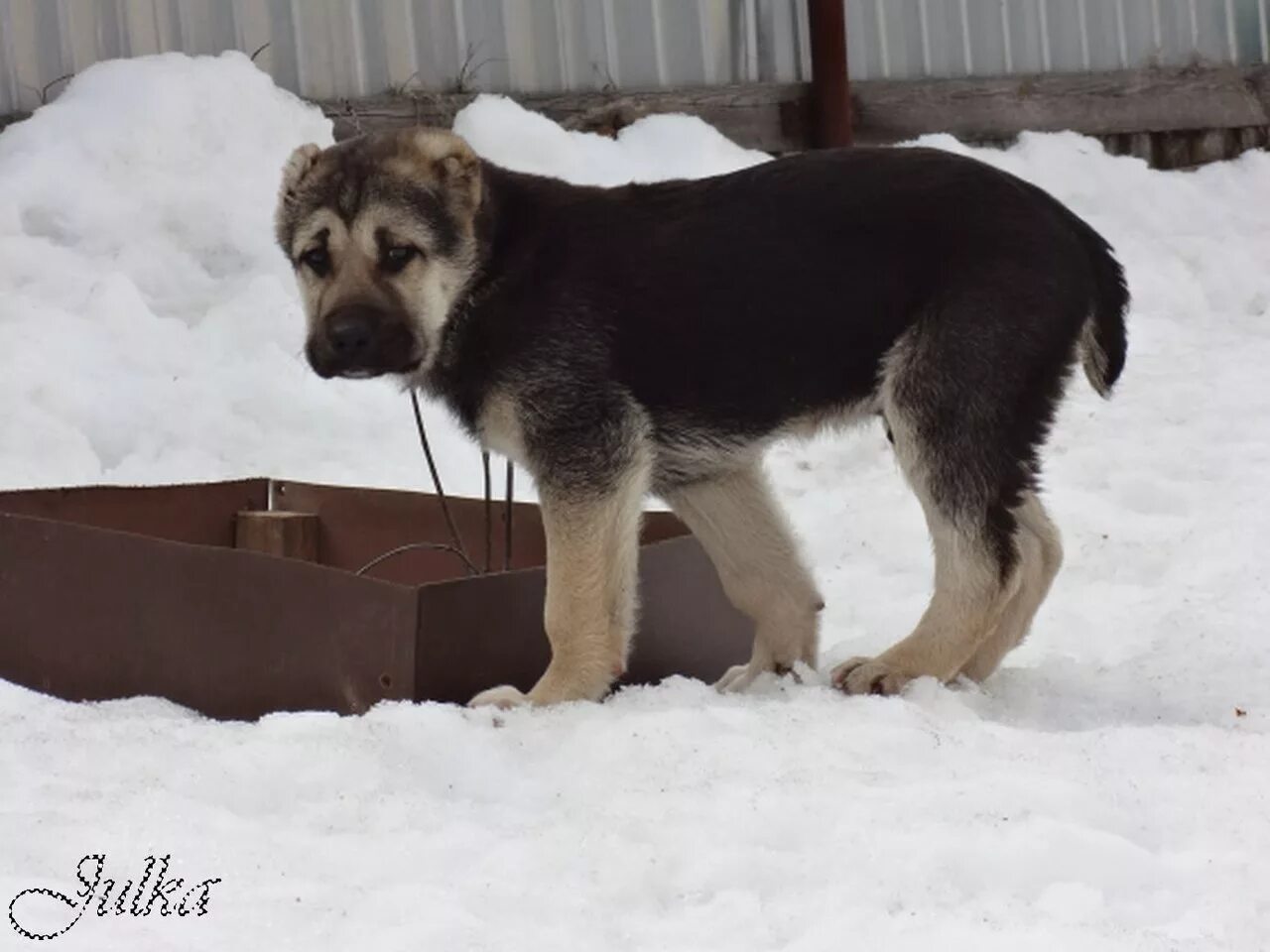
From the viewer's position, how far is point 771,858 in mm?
2828

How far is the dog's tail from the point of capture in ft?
14.4

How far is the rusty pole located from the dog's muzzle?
4907 millimetres

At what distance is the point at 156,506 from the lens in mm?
5008

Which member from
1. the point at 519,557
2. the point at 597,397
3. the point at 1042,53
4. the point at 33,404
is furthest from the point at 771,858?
the point at 1042,53

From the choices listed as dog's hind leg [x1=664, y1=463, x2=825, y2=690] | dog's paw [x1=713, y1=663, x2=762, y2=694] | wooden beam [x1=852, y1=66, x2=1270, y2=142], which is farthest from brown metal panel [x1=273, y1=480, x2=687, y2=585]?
wooden beam [x1=852, y1=66, x2=1270, y2=142]

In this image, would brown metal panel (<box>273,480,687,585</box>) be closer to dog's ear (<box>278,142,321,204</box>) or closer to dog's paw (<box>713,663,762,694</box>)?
dog's paw (<box>713,663,762,694</box>)

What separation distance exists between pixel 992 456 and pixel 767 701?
801mm

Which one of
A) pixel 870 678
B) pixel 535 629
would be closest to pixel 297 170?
pixel 535 629

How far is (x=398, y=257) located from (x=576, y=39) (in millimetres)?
4396

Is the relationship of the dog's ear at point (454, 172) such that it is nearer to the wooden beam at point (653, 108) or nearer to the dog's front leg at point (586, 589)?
the dog's front leg at point (586, 589)

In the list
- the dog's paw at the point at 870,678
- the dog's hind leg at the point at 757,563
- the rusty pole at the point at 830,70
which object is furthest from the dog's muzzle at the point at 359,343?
the rusty pole at the point at 830,70

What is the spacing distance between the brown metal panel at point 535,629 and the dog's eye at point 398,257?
784 millimetres

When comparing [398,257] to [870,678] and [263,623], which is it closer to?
[263,623]

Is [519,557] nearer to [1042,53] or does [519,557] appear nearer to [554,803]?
[554,803]
